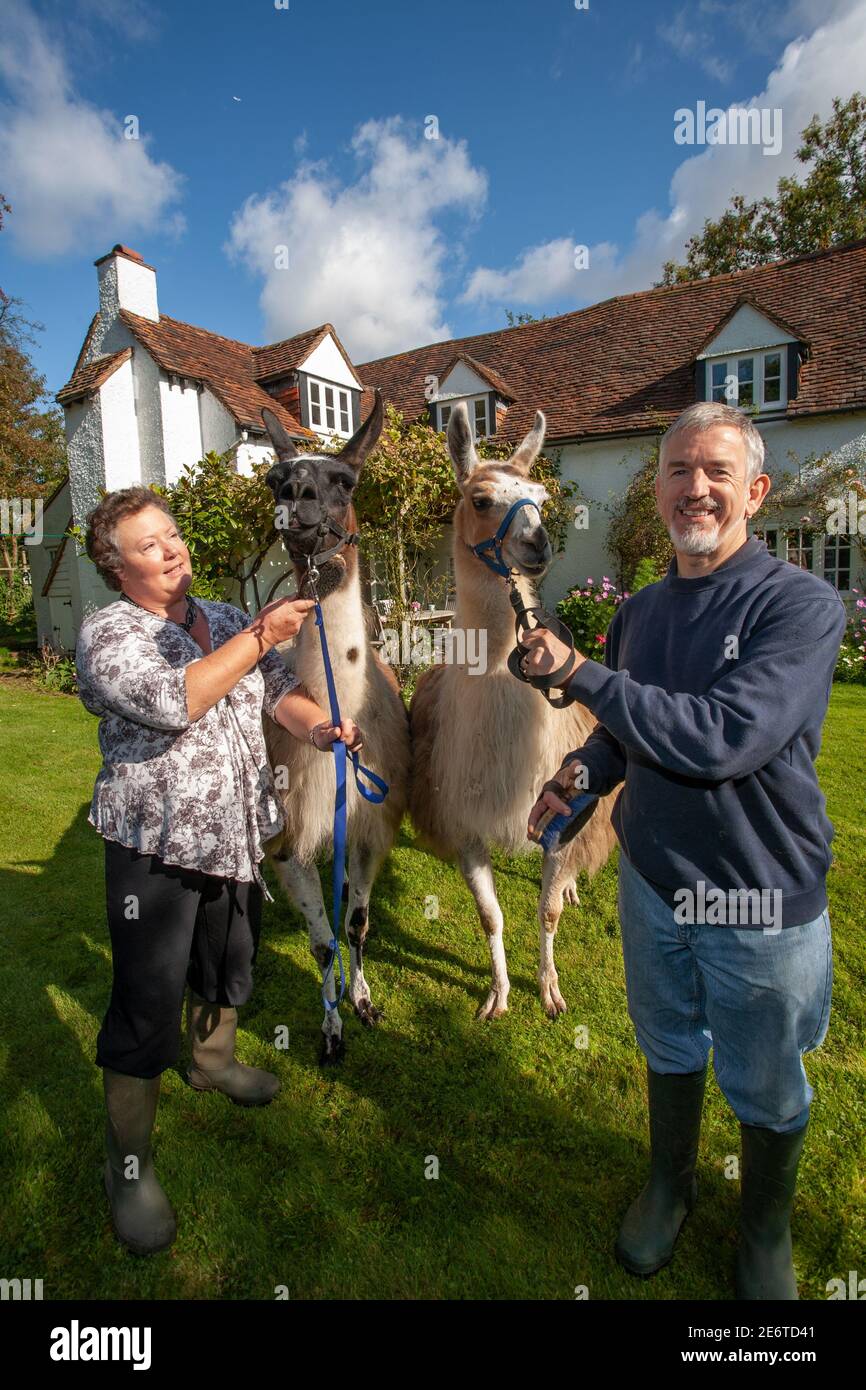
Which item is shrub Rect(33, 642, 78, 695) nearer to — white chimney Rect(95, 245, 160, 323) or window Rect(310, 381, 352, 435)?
white chimney Rect(95, 245, 160, 323)

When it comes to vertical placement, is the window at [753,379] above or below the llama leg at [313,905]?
above

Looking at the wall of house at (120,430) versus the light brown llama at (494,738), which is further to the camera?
the wall of house at (120,430)

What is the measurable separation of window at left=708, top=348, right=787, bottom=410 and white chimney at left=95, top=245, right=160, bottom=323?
13240mm

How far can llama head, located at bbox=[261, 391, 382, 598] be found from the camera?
2.81 metres

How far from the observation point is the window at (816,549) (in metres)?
14.3

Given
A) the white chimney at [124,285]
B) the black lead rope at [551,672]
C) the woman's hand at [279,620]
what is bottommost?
the black lead rope at [551,672]

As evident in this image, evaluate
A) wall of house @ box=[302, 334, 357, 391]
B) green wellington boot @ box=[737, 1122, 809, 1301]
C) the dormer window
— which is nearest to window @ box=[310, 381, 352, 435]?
the dormer window

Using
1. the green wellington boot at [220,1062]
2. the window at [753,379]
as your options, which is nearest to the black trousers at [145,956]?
the green wellington boot at [220,1062]

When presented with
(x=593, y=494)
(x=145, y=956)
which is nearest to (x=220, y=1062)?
(x=145, y=956)

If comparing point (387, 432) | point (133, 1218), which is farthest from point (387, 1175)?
point (387, 432)

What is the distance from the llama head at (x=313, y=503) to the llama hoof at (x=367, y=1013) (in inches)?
89.8

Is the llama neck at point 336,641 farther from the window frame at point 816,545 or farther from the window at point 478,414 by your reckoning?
the window at point 478,414

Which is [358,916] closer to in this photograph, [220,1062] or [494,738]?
[220,1062]

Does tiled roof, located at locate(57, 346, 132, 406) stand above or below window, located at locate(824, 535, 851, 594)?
above
